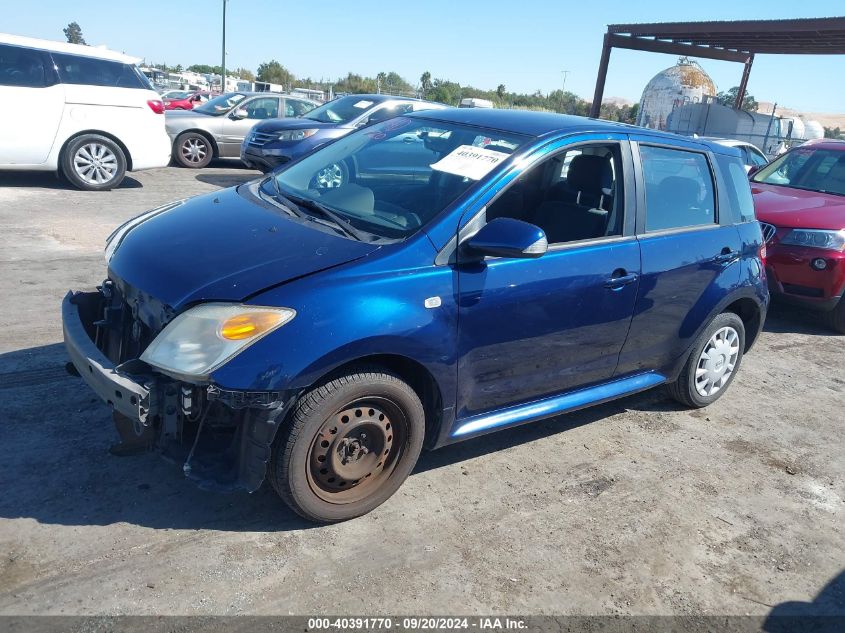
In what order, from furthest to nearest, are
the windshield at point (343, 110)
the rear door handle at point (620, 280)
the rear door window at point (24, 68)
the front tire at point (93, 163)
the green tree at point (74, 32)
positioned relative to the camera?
the green tree at point (74, 32) < the windshield at point (343, 110) < the front tire at point (93, 163) < the rear door window at point (24, 68) < the rear door handle at point (620, 280)

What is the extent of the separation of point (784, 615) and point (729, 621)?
0.90 ft

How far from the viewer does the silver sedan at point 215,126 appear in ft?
44.2

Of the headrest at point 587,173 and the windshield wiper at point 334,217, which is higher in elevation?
the headrest at point 587,173

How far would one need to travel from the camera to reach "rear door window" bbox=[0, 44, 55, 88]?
9.12 meters

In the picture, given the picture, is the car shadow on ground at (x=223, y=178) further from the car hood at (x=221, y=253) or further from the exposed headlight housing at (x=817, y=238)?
the car hood at (x=221, y=253)

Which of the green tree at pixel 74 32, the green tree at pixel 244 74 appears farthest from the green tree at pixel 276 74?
the green tree at pixel 74 32

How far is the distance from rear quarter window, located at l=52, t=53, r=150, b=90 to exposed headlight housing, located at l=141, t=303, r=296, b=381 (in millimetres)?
8201

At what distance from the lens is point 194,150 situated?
13633 millimetres

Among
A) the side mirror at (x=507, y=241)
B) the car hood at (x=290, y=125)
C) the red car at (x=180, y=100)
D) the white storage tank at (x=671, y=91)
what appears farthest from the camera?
the white storage tank at (x=671, y=91)

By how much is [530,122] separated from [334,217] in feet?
4.19

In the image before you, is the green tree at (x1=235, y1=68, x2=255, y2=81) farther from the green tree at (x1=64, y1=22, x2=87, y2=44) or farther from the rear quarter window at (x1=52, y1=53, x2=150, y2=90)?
the rear quarter window at (x1=52, y1=53, x2=150, y2=90)

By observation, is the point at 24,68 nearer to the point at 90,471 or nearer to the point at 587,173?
the point at 90,471

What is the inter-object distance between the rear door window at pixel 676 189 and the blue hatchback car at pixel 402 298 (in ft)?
0.05

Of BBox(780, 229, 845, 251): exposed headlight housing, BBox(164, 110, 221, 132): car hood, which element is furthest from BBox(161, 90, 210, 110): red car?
BBox(780, 229, 845, 251): exposed headlight housing
